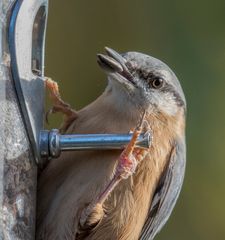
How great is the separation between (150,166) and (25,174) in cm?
70

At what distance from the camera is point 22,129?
15.2 feet

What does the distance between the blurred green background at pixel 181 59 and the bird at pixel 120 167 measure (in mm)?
1733

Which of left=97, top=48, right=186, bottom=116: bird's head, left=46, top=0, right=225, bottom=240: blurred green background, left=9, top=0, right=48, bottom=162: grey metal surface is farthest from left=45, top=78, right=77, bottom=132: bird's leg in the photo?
left=46, top=0, right=225, bottom=240: blurred green background

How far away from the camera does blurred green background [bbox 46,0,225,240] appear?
7.30 meters

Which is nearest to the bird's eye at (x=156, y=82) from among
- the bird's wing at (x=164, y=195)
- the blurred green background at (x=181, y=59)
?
the bird's wing at (x=164, y=195)

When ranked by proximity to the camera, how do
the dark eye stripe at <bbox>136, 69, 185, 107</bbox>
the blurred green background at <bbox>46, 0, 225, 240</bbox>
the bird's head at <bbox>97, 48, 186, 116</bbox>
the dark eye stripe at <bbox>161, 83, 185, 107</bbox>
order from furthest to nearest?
the blurred green background at <bbox>46, 0, 225, 240</bbox>
the dark eye stripe at <bbox>161, 83, 185, 107</bbox>
the dark eye stripe at <bbox>136, 69, 185, 107</bbox>
the bird's head at <bbox>97, 48, 186, 116</bbox>

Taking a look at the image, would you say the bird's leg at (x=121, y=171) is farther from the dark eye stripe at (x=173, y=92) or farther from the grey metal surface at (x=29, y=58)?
the dark eye stripe at (x=173, y=92)

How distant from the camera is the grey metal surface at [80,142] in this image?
187 inches

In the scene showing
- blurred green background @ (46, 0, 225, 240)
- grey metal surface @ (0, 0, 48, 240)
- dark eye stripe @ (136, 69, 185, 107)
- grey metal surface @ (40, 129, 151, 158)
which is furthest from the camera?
blurred green background @ (46, 0, 225, 240)

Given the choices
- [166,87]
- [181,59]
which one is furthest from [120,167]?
[181,59]

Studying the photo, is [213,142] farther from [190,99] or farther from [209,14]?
[209,14]

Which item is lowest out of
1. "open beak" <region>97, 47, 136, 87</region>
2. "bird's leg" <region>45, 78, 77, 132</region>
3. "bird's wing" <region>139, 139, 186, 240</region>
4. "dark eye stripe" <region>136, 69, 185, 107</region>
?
"bird's wing" <region>139, 139, 186, 240</region>

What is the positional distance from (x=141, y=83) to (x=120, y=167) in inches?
27.0

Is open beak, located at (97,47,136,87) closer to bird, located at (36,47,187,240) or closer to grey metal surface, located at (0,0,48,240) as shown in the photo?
bird, located at (36,47,187,240)
